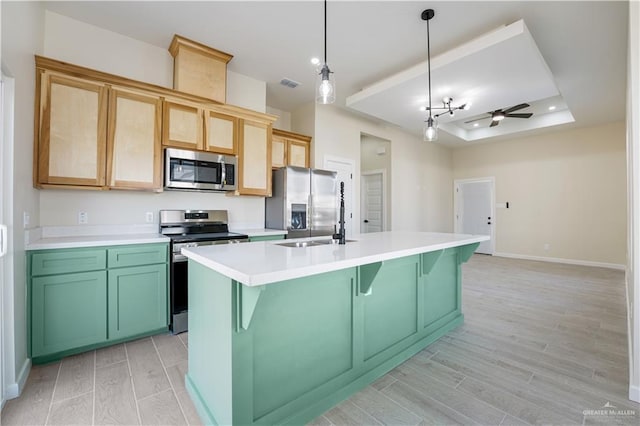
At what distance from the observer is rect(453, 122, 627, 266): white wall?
5.81 meters

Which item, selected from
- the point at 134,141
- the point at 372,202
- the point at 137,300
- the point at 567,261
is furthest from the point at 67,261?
the point at 567,261

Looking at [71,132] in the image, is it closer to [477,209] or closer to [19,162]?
[19,162]

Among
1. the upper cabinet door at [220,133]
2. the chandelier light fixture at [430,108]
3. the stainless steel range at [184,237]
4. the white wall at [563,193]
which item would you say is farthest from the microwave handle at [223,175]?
the white wall at [563,193]

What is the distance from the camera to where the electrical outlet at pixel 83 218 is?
282cm

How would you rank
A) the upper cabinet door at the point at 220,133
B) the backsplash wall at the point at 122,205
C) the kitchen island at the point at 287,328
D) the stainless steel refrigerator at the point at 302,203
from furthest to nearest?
the stainless steel refrigerator at the point at 302,203 < the upper cabinet door at the point at 220,133 < the backsplash wall at the point at 122,205 < the kitchen island at the point at 287,328

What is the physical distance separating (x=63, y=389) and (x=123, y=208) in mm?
1729

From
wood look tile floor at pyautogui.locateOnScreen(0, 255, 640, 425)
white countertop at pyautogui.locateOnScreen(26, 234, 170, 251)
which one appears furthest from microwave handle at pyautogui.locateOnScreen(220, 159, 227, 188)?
wood look tile floor at pyautogui.locateOnScreen(0, 255, 640, 425)

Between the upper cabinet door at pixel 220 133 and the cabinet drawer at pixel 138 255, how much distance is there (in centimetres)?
127

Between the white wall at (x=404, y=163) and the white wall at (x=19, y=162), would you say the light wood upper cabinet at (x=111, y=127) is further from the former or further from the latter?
the white wall at (x=404, y=163)

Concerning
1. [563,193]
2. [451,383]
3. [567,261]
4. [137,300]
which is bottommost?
[451,383]

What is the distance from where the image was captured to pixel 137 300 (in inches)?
102

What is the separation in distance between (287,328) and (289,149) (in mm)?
3375

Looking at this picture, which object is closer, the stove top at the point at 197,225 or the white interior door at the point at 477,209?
the stove top at the point at 197,225

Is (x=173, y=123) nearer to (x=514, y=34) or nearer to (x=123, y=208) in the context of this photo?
(x=123, y=208)
